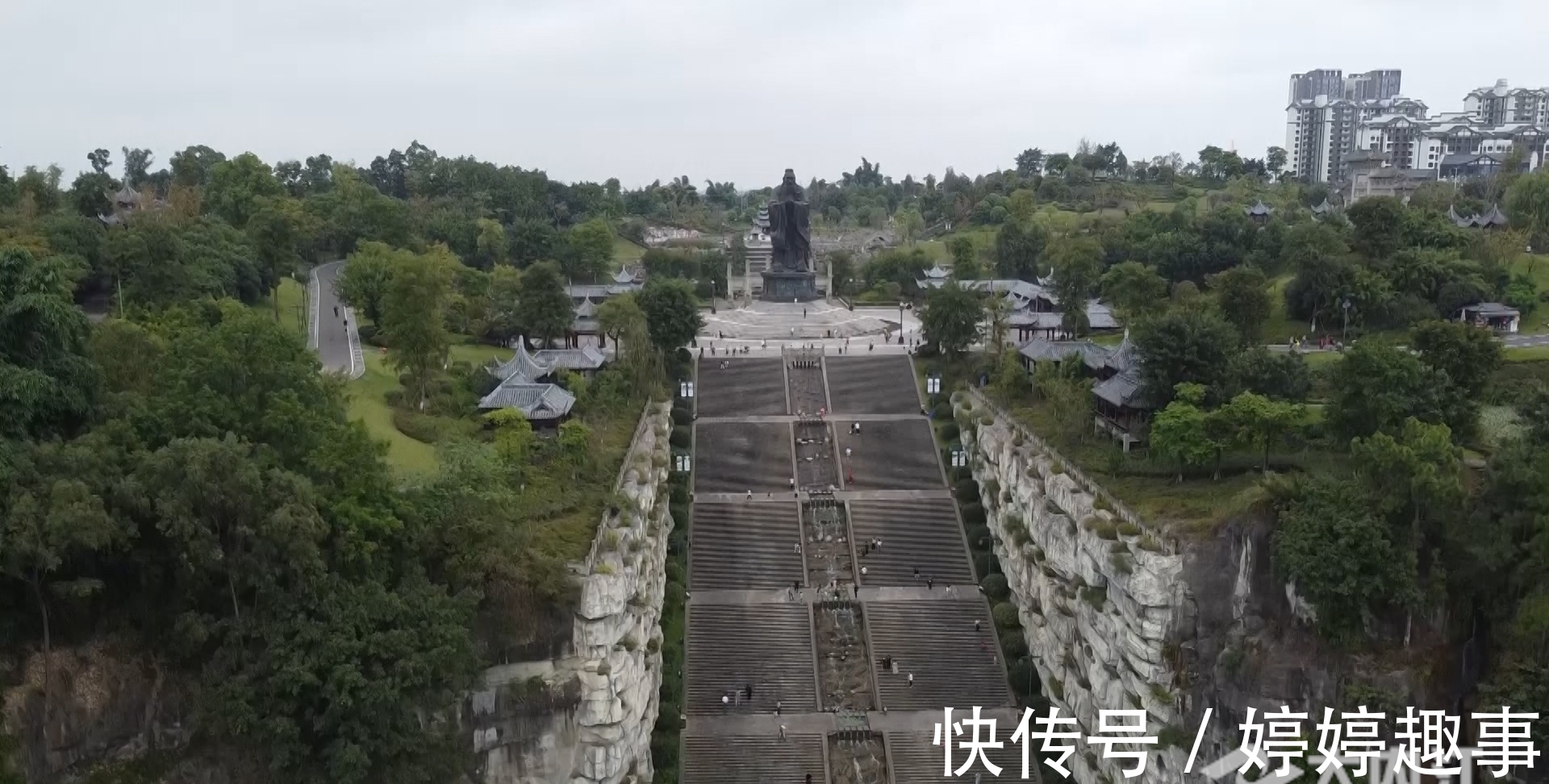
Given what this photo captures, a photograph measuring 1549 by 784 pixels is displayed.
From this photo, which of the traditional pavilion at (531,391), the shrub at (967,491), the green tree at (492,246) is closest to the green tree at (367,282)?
the traditional pavilion at (531,391)

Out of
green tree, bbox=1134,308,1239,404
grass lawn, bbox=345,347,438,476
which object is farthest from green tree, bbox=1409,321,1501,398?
grass lawn, bbox=345,347,438,476

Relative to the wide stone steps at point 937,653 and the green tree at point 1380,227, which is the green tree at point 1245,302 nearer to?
the green tree at point 1380,227

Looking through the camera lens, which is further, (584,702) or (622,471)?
(622,471)

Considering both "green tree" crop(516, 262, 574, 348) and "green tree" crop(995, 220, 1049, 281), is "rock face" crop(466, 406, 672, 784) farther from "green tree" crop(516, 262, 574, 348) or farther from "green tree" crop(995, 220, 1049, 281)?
"green tree" crop(995, 220, 1049, 281)

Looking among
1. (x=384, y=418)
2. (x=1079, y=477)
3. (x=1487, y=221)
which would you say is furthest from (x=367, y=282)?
(x=1487, y=221)

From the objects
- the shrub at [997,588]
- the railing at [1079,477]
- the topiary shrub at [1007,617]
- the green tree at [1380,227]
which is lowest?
the topiary shrub at [1007,617]

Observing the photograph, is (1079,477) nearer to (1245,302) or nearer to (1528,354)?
(1245,302)
